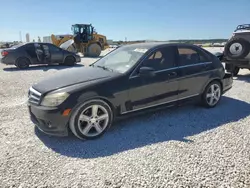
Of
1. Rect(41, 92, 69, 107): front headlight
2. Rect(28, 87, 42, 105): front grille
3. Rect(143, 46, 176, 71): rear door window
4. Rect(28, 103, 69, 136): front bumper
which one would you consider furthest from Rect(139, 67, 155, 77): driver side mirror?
Rect(28, 87, 42, 105): front grille

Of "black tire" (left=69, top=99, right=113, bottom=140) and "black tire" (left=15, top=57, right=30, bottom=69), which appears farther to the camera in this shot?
"black tire" (left=15, top=57, right=30, bottom=69)

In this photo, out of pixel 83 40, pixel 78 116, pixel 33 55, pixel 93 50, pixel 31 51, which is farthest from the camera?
pixel 83 40

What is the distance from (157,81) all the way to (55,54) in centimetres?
938

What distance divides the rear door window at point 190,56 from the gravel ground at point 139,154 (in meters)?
1.12

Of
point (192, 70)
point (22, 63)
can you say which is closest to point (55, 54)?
point (22, 63)

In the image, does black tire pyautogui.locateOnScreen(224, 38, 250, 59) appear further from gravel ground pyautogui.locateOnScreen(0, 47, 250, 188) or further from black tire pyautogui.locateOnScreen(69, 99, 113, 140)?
black tire pyautogui.locateOnScreen(69, 99, 113, 140)

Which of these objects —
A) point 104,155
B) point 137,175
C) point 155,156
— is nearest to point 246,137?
point 155,156

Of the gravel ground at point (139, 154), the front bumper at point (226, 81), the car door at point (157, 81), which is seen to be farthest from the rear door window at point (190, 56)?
the gravel ground at point (139, 154)

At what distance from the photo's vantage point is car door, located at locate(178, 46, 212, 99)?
4395 mm

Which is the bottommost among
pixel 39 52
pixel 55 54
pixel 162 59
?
pixel 162 59

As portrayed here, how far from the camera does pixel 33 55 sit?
37.5 ft

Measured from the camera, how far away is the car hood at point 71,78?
11.5ft

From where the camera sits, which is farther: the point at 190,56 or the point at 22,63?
the point at 22,63

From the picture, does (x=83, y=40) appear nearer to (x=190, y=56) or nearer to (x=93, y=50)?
(x=93, y=50)
